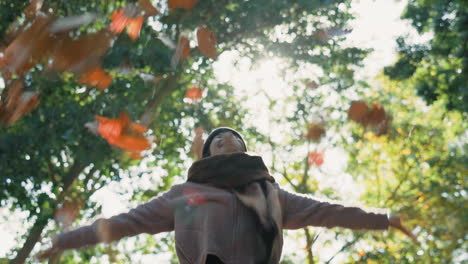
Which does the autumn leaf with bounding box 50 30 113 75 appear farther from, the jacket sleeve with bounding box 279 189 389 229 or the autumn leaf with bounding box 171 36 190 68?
the jacket sleeve with bounding box 279 189 389 229

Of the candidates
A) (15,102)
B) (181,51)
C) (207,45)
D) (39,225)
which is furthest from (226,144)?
(207,45)

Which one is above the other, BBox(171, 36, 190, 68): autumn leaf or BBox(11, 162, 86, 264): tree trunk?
BBox(171, 36, 190, 68): autumn leaf

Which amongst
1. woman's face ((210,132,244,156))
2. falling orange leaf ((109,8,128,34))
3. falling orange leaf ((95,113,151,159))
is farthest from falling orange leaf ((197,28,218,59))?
woman's face ((210,132,244,156))

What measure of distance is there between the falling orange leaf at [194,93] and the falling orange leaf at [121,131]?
59.0 inches

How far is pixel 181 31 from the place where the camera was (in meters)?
12.6

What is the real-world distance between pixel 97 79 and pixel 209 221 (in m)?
10.5

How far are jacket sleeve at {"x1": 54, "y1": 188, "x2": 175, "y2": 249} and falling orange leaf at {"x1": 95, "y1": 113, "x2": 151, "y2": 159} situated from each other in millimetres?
7960

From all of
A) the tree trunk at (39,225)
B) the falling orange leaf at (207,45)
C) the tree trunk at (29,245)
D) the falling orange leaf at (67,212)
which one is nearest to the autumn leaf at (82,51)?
the falling orange leaf at (207,45)

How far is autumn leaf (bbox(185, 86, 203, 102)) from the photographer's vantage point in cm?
1439

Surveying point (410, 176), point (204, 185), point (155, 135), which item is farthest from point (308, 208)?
point (410, 176)

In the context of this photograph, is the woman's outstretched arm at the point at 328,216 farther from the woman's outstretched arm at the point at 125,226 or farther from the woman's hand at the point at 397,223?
the woman's outstretched arm at the point at 125,226

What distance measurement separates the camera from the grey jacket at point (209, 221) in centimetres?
329

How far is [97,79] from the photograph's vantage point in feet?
43.9

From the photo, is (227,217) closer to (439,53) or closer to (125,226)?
(125,226)
